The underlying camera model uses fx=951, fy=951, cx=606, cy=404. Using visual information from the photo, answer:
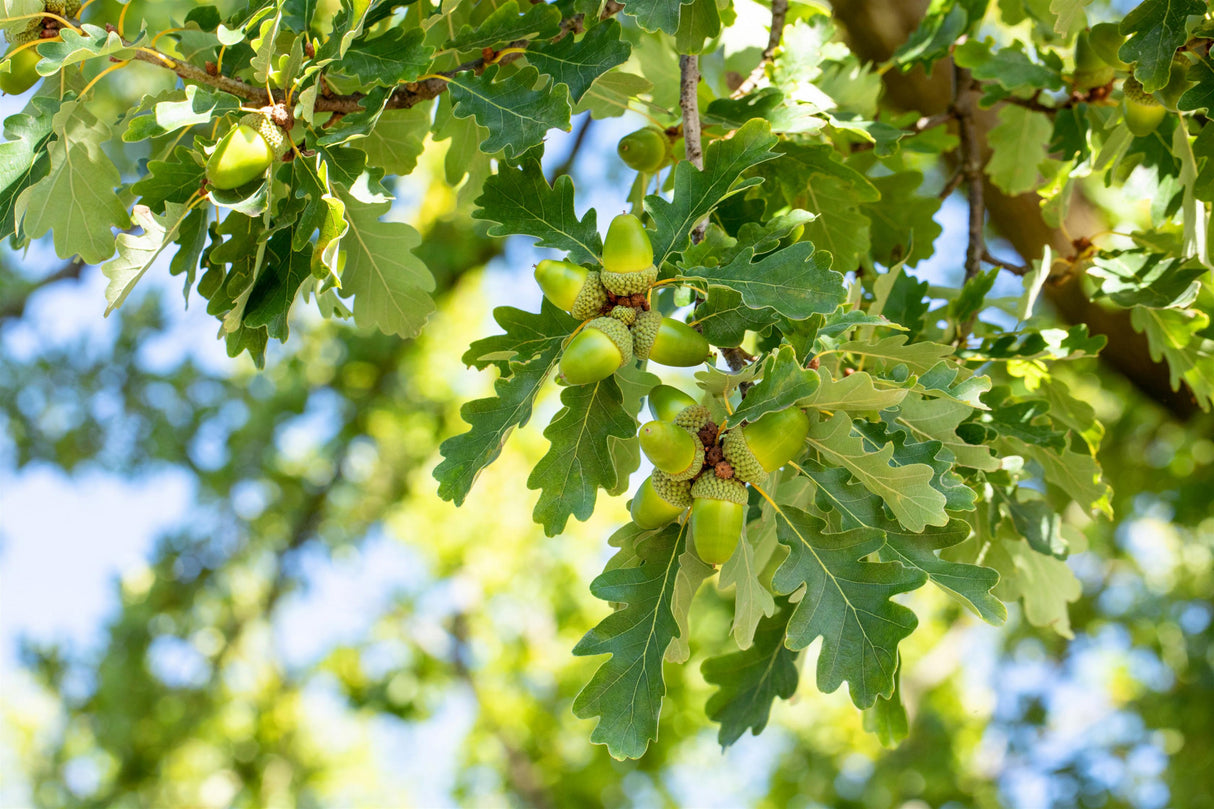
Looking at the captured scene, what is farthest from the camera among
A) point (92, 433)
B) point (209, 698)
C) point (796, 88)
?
point (209, 698)

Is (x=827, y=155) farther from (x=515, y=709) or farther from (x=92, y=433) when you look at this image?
(x=515, y=709)

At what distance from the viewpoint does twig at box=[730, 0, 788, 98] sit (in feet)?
5.52

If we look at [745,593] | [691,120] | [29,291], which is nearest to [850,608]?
[745,593]

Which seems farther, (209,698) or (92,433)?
(209,698)

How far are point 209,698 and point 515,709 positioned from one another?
7.31 ft

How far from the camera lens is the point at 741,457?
115 cm

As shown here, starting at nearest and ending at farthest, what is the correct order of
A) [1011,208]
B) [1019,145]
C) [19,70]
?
[19,70] → [1019,145] → [1011,208]

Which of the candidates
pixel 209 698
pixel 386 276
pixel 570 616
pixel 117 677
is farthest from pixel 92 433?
pixel 386 276

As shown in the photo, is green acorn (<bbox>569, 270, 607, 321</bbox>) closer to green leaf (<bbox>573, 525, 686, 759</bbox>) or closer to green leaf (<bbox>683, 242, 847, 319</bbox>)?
green leaf (<bbox>683, 242, 847, 319</bbox>)

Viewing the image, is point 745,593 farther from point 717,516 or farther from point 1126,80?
point 1126,80

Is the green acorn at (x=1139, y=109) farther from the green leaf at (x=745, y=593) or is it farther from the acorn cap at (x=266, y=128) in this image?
the acorn cap at (x=266, y=128)

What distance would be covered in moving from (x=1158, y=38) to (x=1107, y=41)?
0.35 meters

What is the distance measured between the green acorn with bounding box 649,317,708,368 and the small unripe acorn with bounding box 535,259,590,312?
0.39 ft

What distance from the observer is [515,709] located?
7.17 m
